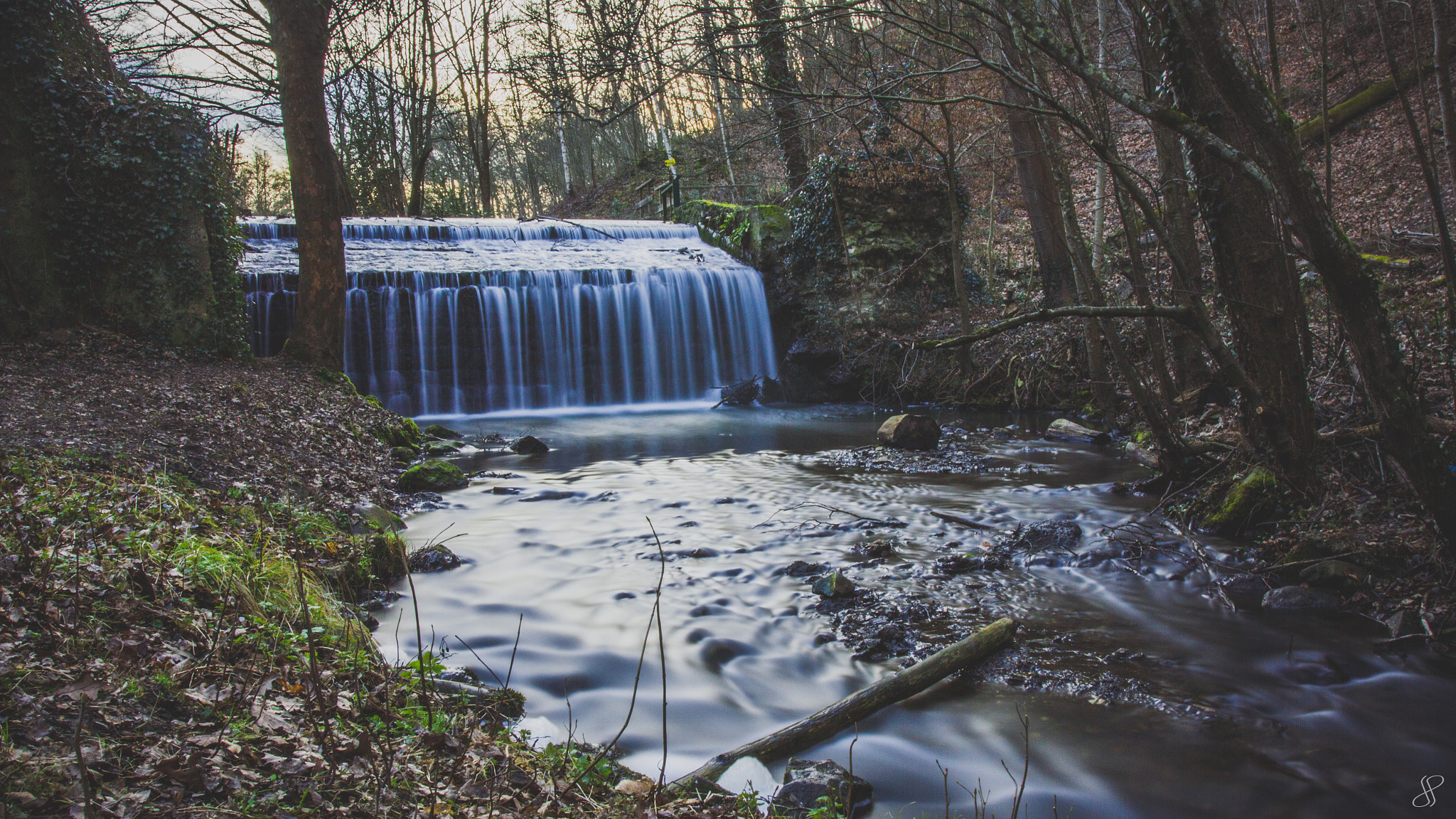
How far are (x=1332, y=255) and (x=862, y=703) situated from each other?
2809mm

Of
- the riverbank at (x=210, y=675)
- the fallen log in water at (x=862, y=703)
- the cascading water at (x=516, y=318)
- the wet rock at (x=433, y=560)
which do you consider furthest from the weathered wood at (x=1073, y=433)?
the riverbank at (x=210, y=675)

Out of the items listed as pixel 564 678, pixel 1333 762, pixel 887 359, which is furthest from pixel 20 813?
pixel 887 359

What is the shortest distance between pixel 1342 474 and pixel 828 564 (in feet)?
10.6

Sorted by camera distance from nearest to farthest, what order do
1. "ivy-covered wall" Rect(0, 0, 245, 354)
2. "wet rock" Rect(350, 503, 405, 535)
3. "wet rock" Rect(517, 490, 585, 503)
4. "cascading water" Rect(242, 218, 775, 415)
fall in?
"wet rock" Rect(350, 503, 405, 535), "wet rock" Rect(517, 490, 585, 503), "ivy-covered wall" Rect(0, 0, 245, 354), "cascading water" Rect(242, 218, 775, 415)

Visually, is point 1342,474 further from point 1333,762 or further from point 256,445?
point 256,445

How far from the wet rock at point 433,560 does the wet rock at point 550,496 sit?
76.2 inches

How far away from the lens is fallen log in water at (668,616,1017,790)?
9.23 feet

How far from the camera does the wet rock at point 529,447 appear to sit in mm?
10359

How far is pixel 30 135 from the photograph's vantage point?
9.23 meters

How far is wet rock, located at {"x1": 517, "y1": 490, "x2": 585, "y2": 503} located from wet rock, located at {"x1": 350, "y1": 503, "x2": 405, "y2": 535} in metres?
1.45

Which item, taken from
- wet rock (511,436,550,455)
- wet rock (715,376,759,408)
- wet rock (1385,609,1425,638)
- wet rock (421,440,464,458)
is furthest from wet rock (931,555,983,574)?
wet rock (715,376,759,408)

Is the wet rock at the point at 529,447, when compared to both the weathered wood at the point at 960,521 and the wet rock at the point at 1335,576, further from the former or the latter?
the wet rock at the point at 1335,576

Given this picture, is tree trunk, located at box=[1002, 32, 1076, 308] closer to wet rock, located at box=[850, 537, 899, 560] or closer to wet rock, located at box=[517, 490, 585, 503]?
wet rock, located at box=[850, 537, 899, 560]
